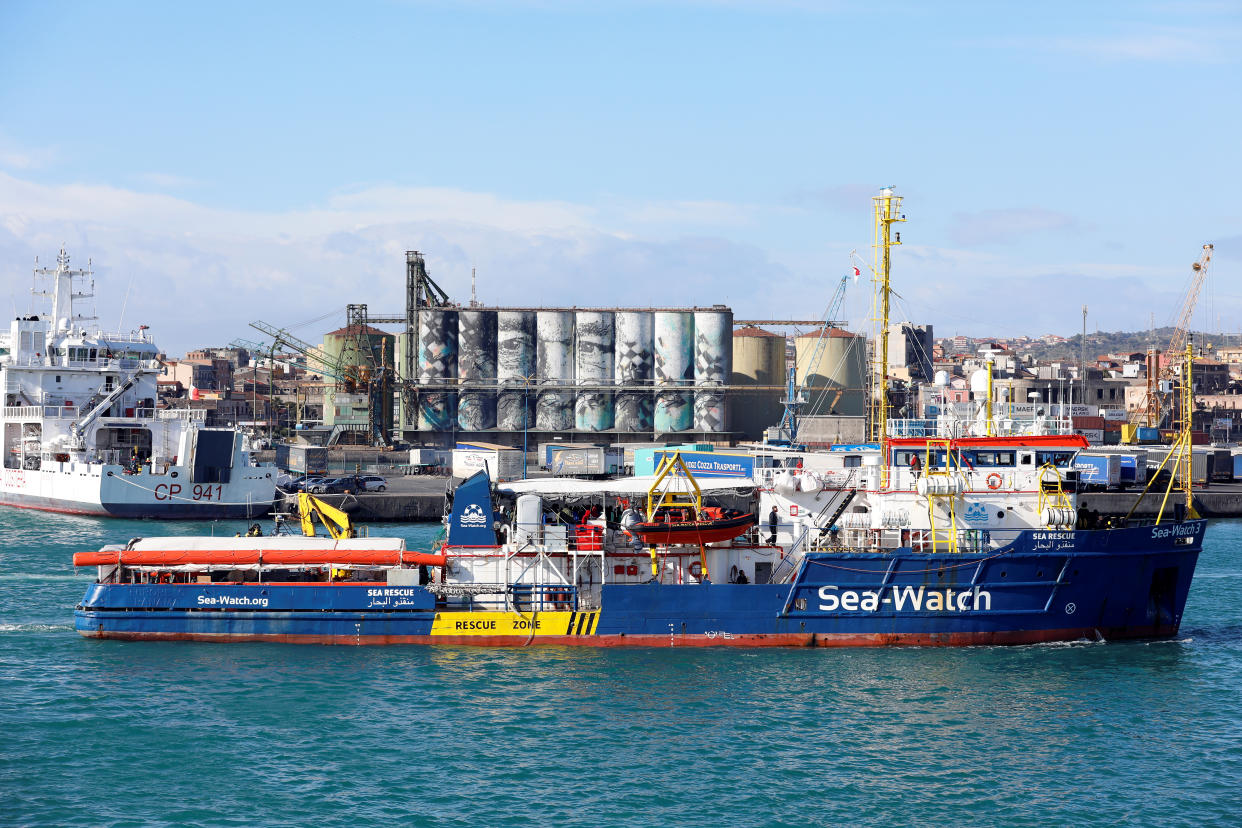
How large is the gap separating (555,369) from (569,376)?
4.22 feet

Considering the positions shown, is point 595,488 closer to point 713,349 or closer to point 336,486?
point 336,486

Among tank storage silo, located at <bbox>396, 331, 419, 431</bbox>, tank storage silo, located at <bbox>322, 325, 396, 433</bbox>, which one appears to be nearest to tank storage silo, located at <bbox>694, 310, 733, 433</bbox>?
tank storage silo, located at <bbox>396, 331, 419, 431</bbox>

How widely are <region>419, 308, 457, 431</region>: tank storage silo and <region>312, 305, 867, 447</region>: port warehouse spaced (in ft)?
0.27

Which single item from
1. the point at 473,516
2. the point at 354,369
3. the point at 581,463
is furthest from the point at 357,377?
the point at 473,516

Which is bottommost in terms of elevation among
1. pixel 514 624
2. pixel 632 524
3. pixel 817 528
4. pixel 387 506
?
pixel 514 624

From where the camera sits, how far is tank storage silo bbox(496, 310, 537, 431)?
99.4m

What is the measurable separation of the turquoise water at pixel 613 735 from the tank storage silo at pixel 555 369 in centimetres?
6811

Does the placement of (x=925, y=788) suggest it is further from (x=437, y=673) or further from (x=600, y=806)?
(x=437, y=673)

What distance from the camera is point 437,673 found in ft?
93.7

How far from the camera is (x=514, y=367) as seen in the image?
10025cm

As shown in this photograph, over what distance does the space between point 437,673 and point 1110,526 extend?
17.6 meters

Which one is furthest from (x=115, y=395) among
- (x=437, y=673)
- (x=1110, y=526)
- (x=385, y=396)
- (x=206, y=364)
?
(x=206, y=364)

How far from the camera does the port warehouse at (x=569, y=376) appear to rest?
3920 inches

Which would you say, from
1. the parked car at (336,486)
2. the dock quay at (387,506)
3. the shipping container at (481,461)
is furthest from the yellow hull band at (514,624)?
the shipping container at (481,461)
